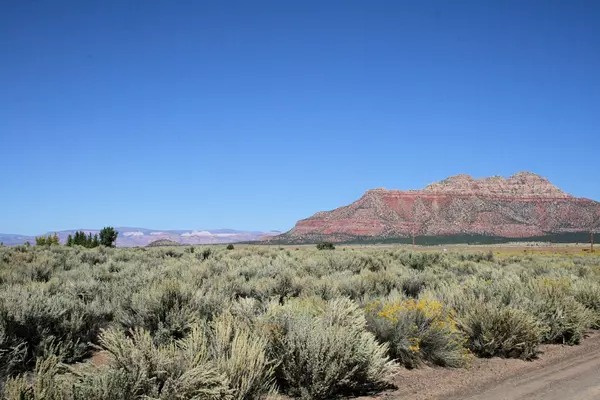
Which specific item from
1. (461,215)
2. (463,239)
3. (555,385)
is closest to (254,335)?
(555,385)

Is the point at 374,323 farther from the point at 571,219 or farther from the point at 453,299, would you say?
the point at 571,219

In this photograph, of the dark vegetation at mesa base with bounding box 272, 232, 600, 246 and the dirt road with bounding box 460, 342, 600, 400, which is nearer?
the dirt road with bounding box 460, 342, 600, 400

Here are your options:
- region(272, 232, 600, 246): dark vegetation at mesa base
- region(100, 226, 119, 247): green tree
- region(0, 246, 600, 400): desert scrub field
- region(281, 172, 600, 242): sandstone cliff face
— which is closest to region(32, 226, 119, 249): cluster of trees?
region(100, 226, 119, 247): green tree

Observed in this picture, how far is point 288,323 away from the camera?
6.63 meters

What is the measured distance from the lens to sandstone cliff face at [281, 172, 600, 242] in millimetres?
170625

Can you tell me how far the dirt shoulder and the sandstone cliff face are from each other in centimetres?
16202

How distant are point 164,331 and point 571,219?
203428 millimetres

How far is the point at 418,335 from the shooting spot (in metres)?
8.02

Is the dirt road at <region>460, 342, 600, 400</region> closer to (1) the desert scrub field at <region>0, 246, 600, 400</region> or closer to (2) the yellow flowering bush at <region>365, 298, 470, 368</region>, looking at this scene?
(1) the desert scrub field at <region>0, 246, 600, 400</region>

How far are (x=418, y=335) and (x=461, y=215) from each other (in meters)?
180

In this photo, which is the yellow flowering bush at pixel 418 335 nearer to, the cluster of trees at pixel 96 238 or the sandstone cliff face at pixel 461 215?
the cluster of trees at pixel 96 238

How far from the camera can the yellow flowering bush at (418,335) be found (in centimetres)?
780

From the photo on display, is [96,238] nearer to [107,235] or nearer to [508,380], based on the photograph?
[107,235]

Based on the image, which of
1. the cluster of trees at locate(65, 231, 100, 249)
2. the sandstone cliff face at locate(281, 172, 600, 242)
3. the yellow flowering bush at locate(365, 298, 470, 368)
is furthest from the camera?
the sandstone cliff face at locate(281, 172, 600, 242)
